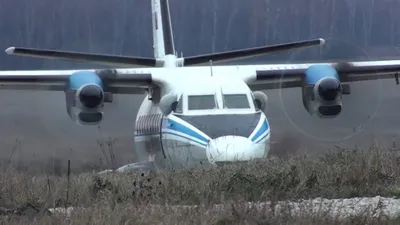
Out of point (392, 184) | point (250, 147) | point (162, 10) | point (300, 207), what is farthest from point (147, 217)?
point (162, 10)

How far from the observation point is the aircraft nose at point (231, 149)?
13170mm

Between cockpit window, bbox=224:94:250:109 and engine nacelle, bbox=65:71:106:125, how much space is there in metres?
2.87

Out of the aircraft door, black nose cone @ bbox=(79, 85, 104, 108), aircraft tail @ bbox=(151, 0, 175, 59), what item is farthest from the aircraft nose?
aircraft tail @ bbox=(151, 0, 175, 59)

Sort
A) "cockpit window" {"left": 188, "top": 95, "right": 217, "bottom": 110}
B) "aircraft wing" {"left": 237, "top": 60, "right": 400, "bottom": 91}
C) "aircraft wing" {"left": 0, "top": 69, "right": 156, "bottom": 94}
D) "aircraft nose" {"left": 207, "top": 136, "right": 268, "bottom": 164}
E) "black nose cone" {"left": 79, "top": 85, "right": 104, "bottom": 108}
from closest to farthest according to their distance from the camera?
"aircraft nose" {"left": 207, "top": 136, "right": 268, "bottom": 164}
"cockpit window" {"left": 188, "top": 95, "right": 217, "bottom": 110}
"black nose cone" {"left": 79, "top": 85, "right": 104, "bottom": 108}
"aircraft wing" {"left": 0, "top": 69, "right": 156, "bottom": 94}
"aircraft wing" {"left": 237, "top": 60, "right": 400, "bottom": 91}

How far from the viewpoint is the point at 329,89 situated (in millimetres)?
17047

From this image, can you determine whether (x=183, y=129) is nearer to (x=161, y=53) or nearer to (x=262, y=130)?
(x=262, y=130)

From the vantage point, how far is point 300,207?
20.0 ft

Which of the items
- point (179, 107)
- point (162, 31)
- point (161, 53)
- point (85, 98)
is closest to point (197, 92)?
point (179, 107)

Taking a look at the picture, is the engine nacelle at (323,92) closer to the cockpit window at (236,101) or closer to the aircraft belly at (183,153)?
the cockpit window at (236,101)

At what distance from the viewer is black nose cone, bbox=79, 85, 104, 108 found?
16594mm

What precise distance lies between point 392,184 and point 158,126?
962 centimetres

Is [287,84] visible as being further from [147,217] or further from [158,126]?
[147,217]

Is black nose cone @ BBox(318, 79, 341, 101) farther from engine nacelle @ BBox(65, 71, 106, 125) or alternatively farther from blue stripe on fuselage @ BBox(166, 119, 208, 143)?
engine nacelle @ BBox(65, 71, 106, 125)

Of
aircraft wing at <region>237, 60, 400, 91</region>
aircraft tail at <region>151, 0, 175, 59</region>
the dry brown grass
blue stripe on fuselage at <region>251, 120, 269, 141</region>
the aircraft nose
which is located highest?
aircraft tail at <region>151, 0, 175, 59</region>
